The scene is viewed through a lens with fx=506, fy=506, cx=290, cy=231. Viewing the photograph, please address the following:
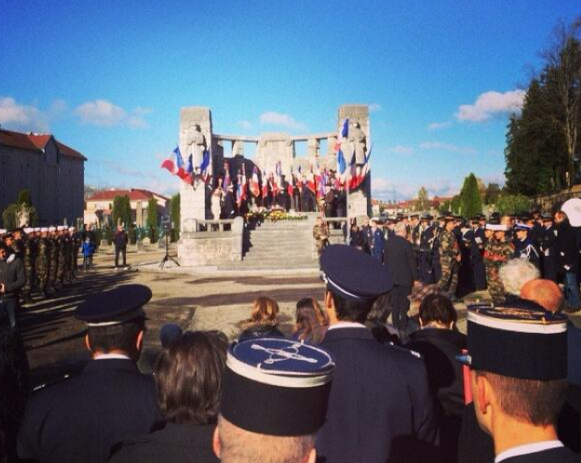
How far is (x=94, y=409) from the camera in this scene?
2320mm

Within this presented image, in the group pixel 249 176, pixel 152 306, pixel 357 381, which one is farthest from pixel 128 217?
pixel 357 381

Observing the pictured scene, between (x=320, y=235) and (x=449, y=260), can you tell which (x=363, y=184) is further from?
(x=449, y=260)

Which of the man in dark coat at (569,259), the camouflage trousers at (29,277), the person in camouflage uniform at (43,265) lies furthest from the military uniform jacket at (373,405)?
the person in camouflage uniform at (43,265)

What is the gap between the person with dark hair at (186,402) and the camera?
6.49 ft

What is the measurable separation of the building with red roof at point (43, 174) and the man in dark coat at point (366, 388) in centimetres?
6229

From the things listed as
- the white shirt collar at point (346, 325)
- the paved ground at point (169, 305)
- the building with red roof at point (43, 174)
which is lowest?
the paved ground at point (169, 305)

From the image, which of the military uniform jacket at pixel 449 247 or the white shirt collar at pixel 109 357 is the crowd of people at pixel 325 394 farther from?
the military uniform jacket at pixel 449 247

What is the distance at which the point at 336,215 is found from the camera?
26219 mm

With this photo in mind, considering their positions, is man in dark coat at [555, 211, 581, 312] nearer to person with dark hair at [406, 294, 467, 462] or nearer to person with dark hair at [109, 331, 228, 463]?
person with dark hair at [406, 294, 467, 462]

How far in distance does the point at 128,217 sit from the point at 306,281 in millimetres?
50673

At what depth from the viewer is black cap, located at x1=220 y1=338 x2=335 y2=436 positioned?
1360mm

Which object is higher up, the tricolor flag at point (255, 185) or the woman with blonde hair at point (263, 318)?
the tricolor flag at point (255, 185)

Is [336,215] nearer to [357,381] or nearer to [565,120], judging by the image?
[565,120]

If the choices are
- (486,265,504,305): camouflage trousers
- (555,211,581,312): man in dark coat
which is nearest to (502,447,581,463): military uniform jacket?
(486,265,504,305): camouflage trousers
